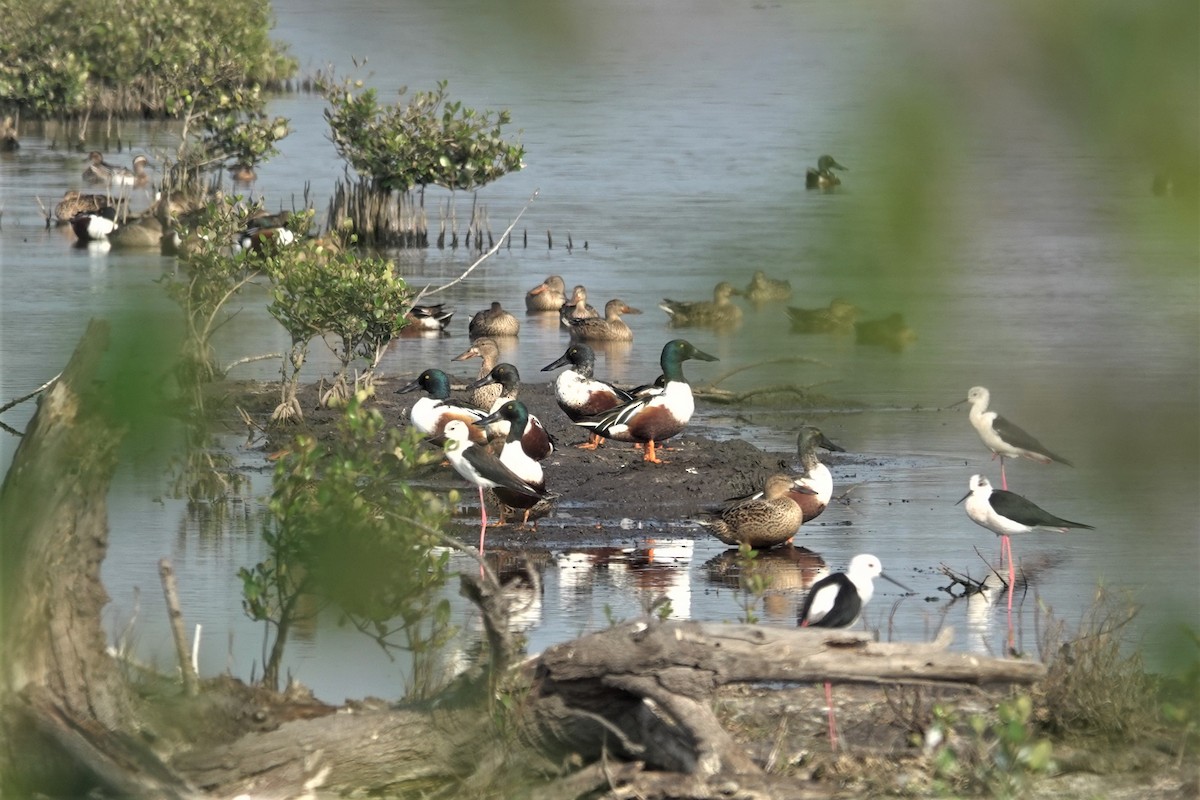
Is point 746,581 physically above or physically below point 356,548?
below

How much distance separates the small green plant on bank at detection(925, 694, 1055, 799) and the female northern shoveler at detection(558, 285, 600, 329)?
40.4 ft

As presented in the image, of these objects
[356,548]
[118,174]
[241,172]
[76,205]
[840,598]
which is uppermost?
[118,174]

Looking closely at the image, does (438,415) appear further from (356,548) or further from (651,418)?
(356,548)

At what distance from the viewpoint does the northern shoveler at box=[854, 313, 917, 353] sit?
1.34 metres

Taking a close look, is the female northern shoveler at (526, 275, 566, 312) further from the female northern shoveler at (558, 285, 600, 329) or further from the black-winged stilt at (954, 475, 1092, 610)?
the black-winged stilt at (954, 475, 1092, 610)

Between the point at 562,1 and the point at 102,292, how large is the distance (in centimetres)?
90

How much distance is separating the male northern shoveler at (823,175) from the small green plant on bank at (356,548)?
5.13 feet

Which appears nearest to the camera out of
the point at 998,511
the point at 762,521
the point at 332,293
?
the point at 998,511

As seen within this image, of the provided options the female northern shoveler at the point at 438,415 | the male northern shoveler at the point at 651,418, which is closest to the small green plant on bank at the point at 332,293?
the female northern shoveler at the point at 438,415

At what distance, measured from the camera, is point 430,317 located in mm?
18031

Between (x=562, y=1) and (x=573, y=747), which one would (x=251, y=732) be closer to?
(x=573, y=747)

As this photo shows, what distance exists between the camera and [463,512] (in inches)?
410

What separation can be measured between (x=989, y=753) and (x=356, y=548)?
292 cm

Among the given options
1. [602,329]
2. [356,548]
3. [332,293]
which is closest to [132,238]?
[356,548]
